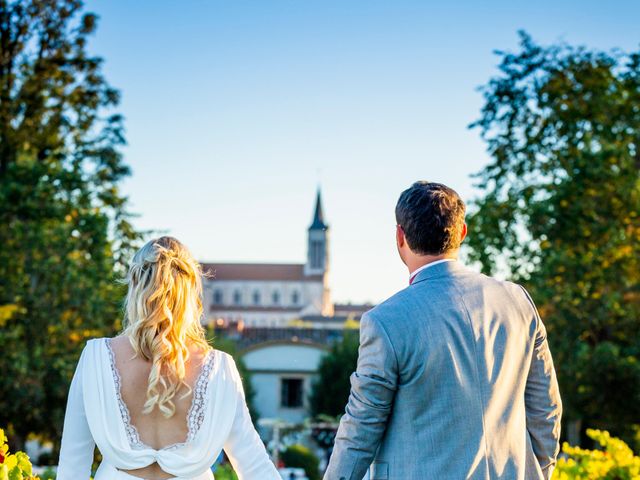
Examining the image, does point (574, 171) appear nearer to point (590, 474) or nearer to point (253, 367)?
point (590, 474)

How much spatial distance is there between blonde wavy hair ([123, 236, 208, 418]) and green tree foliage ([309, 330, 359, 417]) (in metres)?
42.9

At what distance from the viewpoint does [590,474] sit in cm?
597

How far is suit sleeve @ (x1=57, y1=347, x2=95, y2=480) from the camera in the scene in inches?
140

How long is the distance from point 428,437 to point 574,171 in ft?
61.5

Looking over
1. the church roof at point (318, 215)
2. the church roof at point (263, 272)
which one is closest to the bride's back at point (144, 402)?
the church roof at point (263, 272)

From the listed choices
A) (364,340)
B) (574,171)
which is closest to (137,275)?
(364,340)

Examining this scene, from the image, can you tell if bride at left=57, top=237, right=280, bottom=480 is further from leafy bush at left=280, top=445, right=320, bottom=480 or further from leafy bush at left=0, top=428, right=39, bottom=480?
leafy bush at left=280, top=445, right=320, bottom=480

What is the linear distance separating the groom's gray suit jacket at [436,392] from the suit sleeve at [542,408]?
4.2 inches

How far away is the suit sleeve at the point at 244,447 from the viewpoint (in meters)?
3.70

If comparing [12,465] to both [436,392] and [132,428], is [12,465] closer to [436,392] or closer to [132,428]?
[132,428]

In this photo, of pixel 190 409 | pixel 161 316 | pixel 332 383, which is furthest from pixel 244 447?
pixel 332 383

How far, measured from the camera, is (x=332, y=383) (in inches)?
1826

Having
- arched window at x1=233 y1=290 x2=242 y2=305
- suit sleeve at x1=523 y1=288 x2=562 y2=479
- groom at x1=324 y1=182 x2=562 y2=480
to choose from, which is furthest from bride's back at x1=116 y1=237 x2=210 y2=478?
arched window at x1=233 y1=290 x2=242 y2=305

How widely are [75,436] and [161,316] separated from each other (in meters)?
0.57
